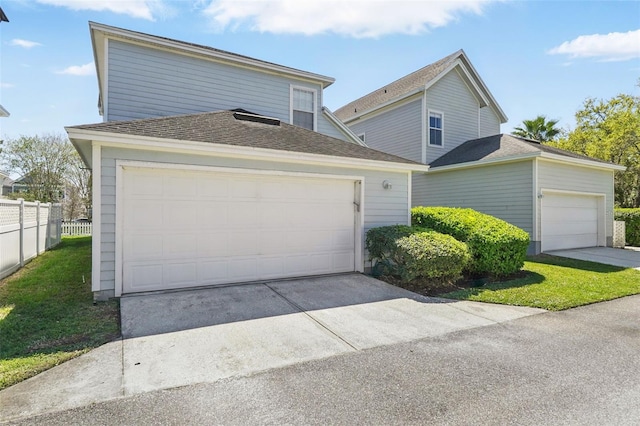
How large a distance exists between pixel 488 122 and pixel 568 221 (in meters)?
7.52

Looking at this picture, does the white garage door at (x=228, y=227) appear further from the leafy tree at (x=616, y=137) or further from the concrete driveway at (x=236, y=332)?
the leafy tree at (x=616, y=137)

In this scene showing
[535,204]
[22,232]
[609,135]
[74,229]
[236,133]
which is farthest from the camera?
[609,135]

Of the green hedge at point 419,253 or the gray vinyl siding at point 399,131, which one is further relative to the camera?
the gray vinyl siding at point 399,131

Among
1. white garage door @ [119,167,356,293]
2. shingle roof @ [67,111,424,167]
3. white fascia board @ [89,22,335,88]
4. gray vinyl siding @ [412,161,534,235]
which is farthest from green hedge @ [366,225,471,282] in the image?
white fascia board @ [89,22,335,88]

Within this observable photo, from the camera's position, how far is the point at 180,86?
1032 centimetres

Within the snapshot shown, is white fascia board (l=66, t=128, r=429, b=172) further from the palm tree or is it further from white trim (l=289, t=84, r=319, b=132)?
the palm tree

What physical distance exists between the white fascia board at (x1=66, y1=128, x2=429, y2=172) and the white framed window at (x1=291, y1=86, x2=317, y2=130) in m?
5.15

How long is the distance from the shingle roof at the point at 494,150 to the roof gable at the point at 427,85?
307 centimetres

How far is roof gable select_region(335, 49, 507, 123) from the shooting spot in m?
15.2

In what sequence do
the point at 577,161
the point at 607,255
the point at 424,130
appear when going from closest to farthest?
the point at 607,255 → the point at 577,161 → the point at 424,130

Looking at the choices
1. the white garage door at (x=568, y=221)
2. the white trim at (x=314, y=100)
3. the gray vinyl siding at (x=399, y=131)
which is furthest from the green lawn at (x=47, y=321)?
the gray vinyl siding at (x=399, y=131)

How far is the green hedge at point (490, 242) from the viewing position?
761cm

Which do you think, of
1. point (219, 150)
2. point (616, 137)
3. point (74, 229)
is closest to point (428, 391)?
point (219, 150)

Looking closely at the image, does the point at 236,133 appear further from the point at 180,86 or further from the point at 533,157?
the point at 533,157
